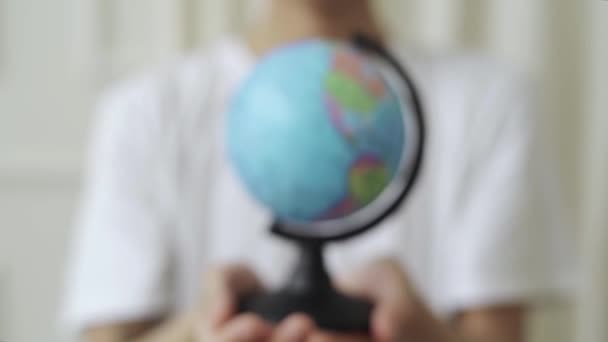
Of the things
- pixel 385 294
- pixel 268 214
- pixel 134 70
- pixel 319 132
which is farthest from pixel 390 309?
pixel 134 70

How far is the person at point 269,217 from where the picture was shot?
0.79 meters

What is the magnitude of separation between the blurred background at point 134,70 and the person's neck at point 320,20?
0.17 m

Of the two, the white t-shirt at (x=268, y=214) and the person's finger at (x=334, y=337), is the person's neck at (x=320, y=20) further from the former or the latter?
the person's finger at (x=334, y=337)

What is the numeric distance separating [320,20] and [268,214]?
207 mm

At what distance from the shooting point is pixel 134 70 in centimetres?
108

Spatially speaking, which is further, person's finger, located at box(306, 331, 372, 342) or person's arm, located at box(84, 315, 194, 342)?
person's arm, located at box(84, 315, 194, 342)

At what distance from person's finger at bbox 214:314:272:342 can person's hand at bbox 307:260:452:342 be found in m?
0.03

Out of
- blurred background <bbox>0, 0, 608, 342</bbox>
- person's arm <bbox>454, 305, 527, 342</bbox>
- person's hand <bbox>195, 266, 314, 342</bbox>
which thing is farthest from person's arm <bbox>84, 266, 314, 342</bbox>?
blurred background <bbox>0, 0, 608, 342</bbox>

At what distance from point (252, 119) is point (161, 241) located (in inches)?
13.0

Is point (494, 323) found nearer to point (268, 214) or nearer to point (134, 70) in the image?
point (268, 214)

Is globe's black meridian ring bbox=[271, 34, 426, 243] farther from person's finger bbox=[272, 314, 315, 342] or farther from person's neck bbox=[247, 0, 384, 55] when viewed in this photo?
person's neck bbox=[247, 0, 384, 55]

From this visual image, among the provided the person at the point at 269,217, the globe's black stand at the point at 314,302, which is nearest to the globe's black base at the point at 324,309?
the globe's black stand at the point at 314,302

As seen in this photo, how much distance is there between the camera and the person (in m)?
0.79

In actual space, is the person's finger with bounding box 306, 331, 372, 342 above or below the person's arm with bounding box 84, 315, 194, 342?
below
